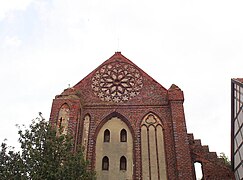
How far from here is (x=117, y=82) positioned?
18.3 metres

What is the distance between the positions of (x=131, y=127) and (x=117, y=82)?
3339 millimetres

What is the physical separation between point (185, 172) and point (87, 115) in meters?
6.32

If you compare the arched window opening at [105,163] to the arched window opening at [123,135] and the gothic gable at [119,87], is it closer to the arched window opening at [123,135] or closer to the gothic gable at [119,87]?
the arched window opening at [123,135]

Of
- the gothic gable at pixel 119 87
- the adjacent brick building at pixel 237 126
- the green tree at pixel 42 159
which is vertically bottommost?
the green tree at pixel 42 159

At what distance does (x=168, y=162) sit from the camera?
14906 millimetres

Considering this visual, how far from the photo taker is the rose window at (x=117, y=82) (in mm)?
17719

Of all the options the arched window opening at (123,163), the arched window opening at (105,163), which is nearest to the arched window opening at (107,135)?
the arched window opening at (105,163)

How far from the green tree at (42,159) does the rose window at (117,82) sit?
7081 mm

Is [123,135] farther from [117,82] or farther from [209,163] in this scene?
[209,163]

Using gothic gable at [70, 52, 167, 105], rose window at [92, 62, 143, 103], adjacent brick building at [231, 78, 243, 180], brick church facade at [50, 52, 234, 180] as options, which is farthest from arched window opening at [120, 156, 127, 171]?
adjacent brick building at [231, 78, 243, 180]

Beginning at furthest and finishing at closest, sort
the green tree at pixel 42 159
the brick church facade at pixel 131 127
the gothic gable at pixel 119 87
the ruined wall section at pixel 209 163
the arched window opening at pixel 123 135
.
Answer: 1. the gothic gable at pixel 119 87
2. the arched window opening at pixel 123 135
3. the brick church facade at pixel 131 127
4. the ruined wall section at pixel 209 163
5. the green tree at pixel 42 159

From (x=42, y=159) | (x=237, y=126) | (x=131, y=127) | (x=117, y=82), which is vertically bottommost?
(x=42, y=159)

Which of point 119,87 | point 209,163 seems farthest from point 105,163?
point 209,163

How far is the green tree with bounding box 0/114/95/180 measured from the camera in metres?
9.69
